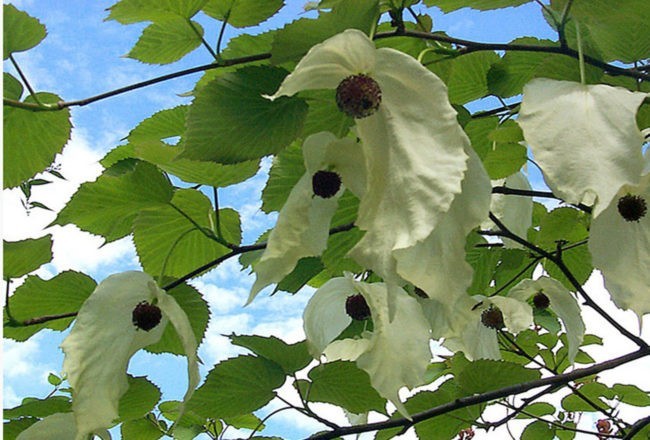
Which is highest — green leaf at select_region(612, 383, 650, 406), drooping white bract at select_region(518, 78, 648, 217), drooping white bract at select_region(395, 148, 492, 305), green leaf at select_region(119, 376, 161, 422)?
green leaf at select_region(612, 383, 650, 406)

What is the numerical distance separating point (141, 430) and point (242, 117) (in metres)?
0.85

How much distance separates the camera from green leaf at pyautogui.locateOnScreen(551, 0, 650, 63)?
2.22 feet

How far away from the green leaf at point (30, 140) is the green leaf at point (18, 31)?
0.06 m

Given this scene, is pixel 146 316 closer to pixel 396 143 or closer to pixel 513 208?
pixel 396 143

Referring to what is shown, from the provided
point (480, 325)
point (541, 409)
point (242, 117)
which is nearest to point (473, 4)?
point (242, 117)

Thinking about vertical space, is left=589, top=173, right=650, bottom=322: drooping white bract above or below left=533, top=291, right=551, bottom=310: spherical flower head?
below

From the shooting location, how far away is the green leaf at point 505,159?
3.12 feet

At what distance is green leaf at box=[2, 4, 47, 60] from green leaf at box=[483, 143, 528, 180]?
1.75ft

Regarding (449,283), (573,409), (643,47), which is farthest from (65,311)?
(573,409)

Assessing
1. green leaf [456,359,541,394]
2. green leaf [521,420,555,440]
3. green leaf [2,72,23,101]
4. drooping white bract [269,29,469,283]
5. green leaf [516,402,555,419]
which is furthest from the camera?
green leaf [516,402,555,419]

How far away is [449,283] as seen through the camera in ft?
1.56

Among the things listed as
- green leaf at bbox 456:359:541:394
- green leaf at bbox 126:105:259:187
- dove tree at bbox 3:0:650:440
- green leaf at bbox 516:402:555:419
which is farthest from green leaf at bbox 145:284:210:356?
green leaf at bbox 516:402:555:419

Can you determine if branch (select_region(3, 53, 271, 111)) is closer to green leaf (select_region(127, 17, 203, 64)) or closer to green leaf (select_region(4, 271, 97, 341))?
green leaf (select_region(127, 17, 203, 64))

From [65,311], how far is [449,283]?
0.63 meters
